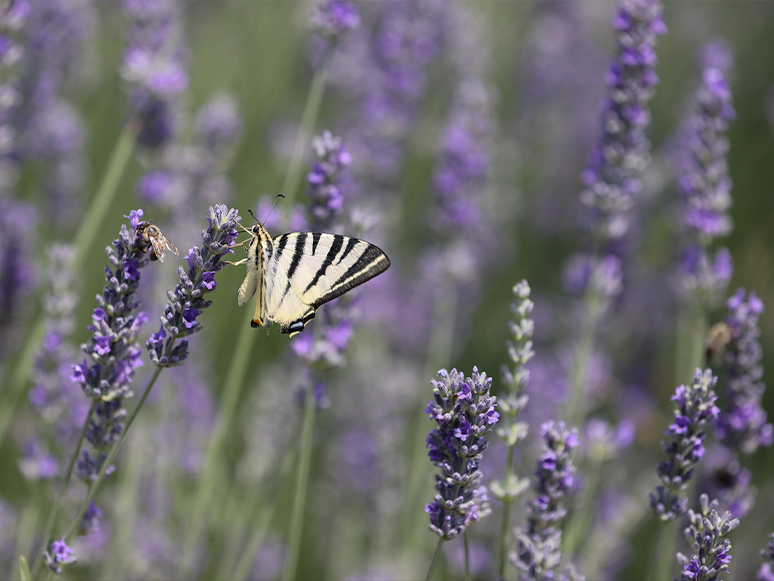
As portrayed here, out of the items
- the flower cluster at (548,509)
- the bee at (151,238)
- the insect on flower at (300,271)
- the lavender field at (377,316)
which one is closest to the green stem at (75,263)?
the lavender field at (377,316)

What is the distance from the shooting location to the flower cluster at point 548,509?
5.16 feet

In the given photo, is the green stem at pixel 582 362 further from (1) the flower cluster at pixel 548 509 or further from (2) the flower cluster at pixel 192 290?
(2) the flower cluster at pixel 192 290

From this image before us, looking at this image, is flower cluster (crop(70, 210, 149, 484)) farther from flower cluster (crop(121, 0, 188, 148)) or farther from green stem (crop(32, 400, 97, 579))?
flower cluster (crop(121, 0, 188, 148))

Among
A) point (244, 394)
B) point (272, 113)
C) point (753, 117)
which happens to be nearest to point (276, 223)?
point (244, 394)

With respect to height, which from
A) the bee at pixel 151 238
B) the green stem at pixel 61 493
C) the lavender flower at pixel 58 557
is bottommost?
the lavender flower at pixel 58 557

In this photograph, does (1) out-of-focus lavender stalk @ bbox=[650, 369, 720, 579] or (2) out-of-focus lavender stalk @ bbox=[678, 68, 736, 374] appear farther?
(2) out-of-focus lavender stalk @ bbox=[678, 68, 736, 374]

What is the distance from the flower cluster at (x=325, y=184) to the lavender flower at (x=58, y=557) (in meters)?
0.98

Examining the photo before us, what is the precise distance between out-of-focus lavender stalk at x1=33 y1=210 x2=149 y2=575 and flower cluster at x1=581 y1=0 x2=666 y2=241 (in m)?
1.51

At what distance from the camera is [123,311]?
1.44 metres

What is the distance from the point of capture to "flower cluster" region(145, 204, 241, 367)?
140 cm

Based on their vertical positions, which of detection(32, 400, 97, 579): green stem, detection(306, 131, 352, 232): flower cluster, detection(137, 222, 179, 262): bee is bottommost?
detection(32, 400, 97, 579): green stem

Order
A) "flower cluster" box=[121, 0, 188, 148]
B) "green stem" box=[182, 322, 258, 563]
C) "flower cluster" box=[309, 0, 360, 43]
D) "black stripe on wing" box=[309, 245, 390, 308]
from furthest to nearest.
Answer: "flower cluster" box=[121, 0, 188, 148], "flower cluster" box=[309, 0, 360, 43], "green stem" box=[182, 322, 258, 563], "black stripe on wing" box=[309, 245, 390, 308]

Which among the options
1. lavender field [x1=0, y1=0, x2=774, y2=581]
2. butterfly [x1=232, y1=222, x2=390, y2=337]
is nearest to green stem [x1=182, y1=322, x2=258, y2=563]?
lavender field [x1=0, y1=0, x2=774, y2=581]

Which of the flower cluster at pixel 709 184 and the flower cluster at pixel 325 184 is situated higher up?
the flower cluster at pixel 709 184
